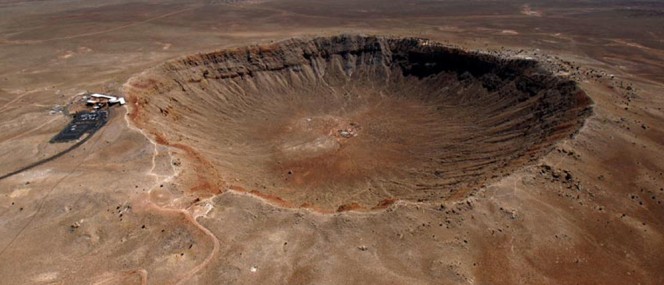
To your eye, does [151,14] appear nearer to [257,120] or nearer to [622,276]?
[257,120]

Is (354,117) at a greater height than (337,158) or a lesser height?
greater

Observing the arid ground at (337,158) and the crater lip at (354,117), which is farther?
the crater lip at (354,117)

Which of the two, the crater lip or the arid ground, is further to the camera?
the crater lip

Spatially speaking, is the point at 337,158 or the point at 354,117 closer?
the point at 337,158

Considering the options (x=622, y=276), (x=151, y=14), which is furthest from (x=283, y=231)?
(x=151, y=14)
